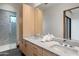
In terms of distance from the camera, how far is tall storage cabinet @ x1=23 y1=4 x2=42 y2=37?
1.72 metres

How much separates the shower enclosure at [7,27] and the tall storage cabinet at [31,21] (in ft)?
0.54

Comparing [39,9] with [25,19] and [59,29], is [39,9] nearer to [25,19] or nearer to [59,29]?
Result: [25,19]

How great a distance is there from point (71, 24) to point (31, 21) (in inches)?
23.2

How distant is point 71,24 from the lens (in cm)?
165

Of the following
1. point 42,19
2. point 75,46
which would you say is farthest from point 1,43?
point 75,46

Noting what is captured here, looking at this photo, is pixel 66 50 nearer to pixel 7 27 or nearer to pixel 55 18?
pixel 55 18

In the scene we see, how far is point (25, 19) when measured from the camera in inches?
67.7

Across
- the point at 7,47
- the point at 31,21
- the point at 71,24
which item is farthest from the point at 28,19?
the point at 71,24

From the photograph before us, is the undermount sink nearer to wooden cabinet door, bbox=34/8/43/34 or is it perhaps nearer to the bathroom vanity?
the bathroom vanity

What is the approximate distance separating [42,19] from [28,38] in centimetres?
36

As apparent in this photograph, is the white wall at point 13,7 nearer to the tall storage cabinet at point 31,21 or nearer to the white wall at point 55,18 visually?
the tall storage cabinet at point 31,21

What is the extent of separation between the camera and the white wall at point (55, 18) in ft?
5.51

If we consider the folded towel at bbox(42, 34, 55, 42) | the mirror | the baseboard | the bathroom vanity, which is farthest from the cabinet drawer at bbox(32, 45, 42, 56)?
the mirror

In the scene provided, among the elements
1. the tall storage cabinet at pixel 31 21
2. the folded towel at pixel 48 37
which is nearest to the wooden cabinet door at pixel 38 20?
the tall storage cabinet at pixel 31 21
